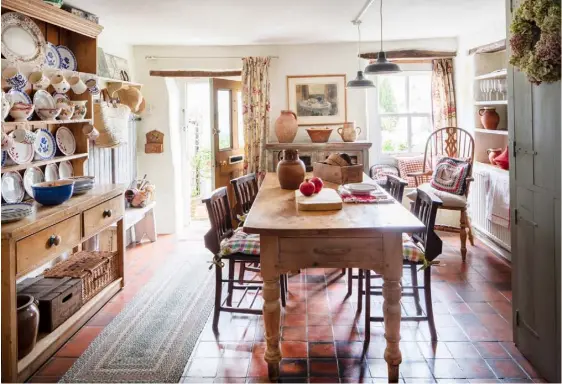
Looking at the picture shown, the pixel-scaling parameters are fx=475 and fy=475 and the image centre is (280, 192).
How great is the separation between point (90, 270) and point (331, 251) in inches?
76.5

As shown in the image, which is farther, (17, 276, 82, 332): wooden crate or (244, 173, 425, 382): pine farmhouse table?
(17, 276, 82, 332): wooden crate

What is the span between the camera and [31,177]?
3.32 m

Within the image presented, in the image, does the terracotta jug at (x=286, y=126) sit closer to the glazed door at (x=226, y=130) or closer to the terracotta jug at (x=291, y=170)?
the glazed door at (x=226, y=130)

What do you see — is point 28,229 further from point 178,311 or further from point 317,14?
point 317,14

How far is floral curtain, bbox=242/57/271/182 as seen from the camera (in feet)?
19.0

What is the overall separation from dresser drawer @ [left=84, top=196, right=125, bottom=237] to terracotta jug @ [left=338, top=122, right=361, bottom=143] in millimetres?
2773

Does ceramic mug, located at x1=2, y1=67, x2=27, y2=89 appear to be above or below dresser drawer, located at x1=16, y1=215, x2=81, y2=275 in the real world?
above

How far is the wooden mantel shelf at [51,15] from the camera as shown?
2801 millimetres

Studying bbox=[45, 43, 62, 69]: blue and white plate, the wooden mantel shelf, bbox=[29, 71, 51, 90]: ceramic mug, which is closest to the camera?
the wooden mantel shelf

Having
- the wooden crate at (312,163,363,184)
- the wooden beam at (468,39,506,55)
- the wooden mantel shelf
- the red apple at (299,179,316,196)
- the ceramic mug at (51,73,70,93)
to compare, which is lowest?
the red apple at (299,179,316,196)

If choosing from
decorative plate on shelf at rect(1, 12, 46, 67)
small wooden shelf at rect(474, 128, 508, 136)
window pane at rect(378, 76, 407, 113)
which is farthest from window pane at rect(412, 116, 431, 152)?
decorative plate on shelf at rect(1, 12, 46, 67)

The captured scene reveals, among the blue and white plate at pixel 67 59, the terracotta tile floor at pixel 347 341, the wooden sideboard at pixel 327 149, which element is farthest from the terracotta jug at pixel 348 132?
the blue and white plate at pixel 67 59

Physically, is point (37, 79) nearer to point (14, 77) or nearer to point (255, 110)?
point (14, 77)

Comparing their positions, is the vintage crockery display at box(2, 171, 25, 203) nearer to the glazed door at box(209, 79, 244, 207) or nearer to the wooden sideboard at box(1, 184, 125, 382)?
the wooden sideboard at box(1, 184, 125, 382)
